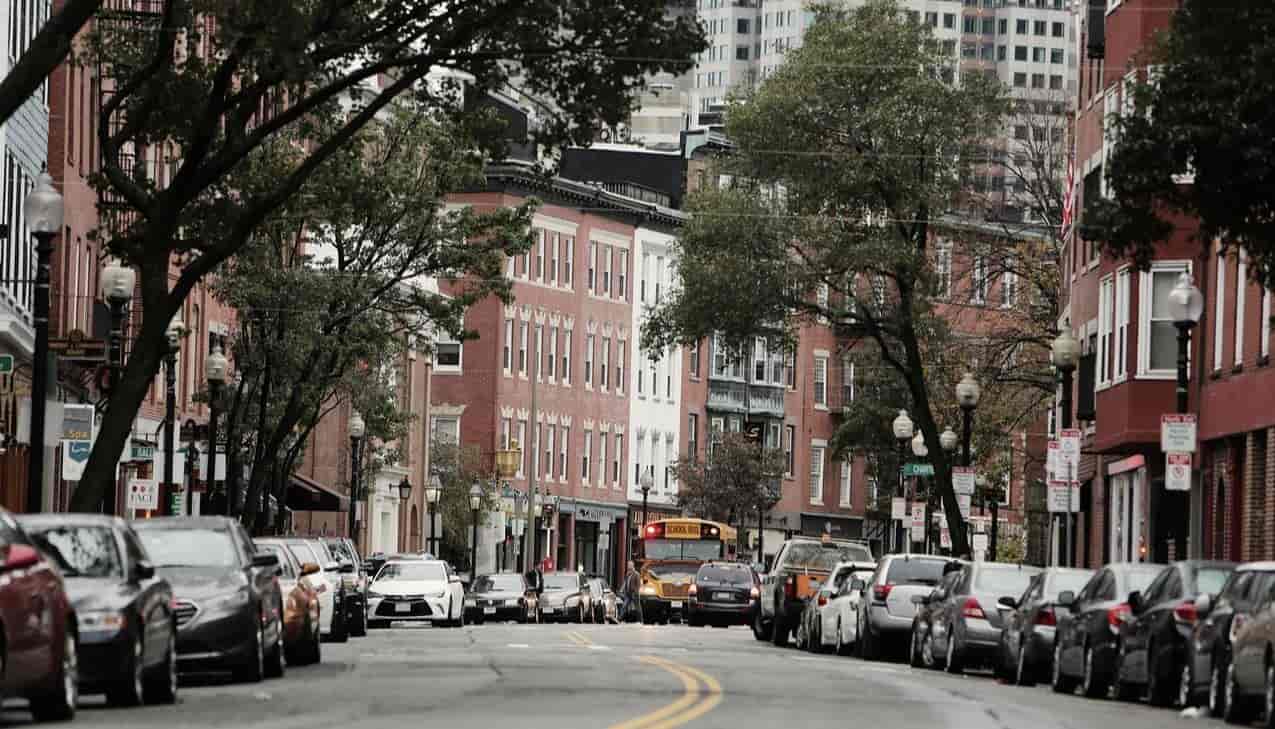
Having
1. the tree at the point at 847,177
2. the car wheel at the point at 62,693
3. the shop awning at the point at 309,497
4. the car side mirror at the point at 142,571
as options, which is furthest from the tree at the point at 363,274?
the car wheel at the point at 62,693

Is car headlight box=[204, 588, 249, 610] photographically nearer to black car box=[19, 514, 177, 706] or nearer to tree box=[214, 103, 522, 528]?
black car box=[19, 514, 177, 706]

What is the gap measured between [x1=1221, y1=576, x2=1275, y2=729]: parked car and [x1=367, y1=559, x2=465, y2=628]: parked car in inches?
1407

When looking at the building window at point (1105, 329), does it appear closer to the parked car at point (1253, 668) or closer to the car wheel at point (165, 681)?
the parked car at point (1253, 668)

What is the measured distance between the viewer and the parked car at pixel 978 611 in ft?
122

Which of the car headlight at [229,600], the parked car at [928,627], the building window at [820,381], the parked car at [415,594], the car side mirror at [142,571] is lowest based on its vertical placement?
the parked car at [415,594]

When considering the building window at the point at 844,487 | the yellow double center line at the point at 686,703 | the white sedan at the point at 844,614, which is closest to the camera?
the yellow double center line at the point at 686,703

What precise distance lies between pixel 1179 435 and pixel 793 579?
16495mm

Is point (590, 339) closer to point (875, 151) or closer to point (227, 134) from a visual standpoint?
point (875, 151)

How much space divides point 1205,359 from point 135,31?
65.3ft

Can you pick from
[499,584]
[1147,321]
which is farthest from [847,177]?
[499,584]

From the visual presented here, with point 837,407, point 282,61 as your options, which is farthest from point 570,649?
point 837,407

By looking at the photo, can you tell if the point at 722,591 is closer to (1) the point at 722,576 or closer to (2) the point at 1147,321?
(1) the point at 722,576

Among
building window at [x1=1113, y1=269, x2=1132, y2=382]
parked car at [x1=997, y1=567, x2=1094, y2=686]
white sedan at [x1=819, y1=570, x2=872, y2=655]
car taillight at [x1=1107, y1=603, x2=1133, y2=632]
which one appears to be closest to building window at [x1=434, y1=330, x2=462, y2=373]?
building window at [x1=1113, y1=269, x2=1132, y2=382]

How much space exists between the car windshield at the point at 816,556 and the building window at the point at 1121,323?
568 cm
